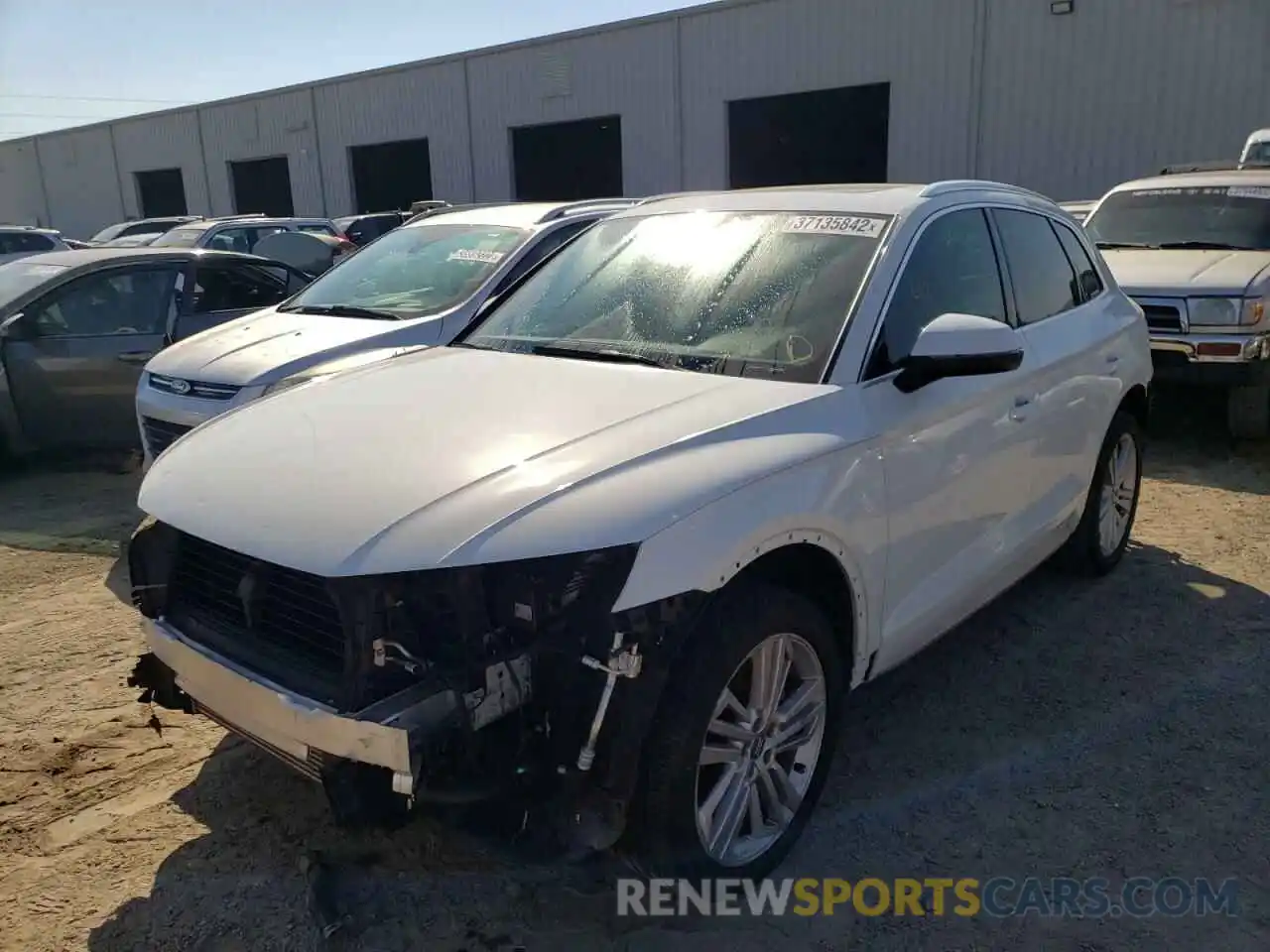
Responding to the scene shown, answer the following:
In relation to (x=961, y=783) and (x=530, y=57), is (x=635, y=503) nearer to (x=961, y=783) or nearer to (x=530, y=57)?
(x=961, y=783)

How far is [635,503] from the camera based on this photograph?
2.37 m

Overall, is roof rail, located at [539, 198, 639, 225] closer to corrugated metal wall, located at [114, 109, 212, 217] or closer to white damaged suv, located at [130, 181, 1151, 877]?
white damaged suv, located at [130, 181, 1151, 877]

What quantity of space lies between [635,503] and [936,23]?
17942mm

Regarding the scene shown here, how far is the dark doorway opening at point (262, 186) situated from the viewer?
32.4m

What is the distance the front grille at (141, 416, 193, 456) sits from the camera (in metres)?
5.42

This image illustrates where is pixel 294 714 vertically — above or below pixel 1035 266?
below

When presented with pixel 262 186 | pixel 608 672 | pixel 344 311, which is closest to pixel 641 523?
pixel 608 672

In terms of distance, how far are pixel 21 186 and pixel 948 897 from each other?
1920 inches

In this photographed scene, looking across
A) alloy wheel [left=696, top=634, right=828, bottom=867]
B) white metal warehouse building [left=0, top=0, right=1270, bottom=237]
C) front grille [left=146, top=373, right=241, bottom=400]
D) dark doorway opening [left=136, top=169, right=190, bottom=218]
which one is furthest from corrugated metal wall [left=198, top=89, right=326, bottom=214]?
alloy wheel [left=696, top=634, right=828, bottom=867]

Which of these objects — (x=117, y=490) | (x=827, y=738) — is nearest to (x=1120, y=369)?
(x=827, y=738)

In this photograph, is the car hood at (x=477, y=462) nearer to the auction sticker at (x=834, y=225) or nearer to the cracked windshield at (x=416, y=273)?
the auction sticker at (x=834, y=225)

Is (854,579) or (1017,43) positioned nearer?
(854,579)

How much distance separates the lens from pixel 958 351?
2990 millimetres

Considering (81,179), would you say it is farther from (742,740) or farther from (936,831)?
(936,831)
